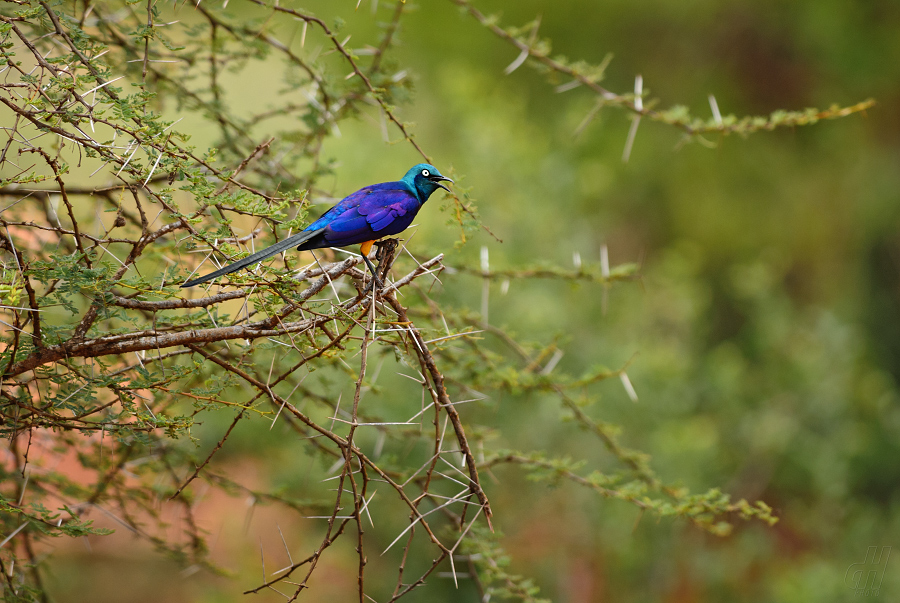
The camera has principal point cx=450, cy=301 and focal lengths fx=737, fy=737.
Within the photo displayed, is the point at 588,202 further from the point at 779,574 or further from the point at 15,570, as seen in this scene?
the point at 15,570

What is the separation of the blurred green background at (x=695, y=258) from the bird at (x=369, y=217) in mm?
1918

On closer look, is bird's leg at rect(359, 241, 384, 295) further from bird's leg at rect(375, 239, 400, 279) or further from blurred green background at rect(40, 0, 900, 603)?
blurred green background at rect(40, 0, 900, 603)

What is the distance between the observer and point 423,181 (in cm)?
212

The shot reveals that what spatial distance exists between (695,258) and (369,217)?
7.08 meters

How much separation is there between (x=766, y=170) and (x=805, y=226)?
0.89m

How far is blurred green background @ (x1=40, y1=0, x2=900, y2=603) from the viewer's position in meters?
6.34

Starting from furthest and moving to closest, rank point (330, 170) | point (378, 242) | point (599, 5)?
point (599, 5) → point (330, 170) → point (378, 242)

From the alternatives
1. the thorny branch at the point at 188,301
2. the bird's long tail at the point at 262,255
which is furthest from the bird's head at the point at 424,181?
the bird's long tail at the point at 262,255

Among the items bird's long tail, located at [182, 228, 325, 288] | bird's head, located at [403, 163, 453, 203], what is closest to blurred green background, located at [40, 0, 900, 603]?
bird's head, located at [403, 163, 453, 203]

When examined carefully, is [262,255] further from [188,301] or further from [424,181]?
[424,181]

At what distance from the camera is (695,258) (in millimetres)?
8336

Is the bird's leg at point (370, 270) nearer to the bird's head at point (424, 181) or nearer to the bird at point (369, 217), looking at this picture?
the bird at point (369, 217)

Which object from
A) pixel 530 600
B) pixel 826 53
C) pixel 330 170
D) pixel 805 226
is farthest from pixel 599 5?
pixel 530 600

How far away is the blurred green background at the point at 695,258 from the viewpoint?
6.34 meters
